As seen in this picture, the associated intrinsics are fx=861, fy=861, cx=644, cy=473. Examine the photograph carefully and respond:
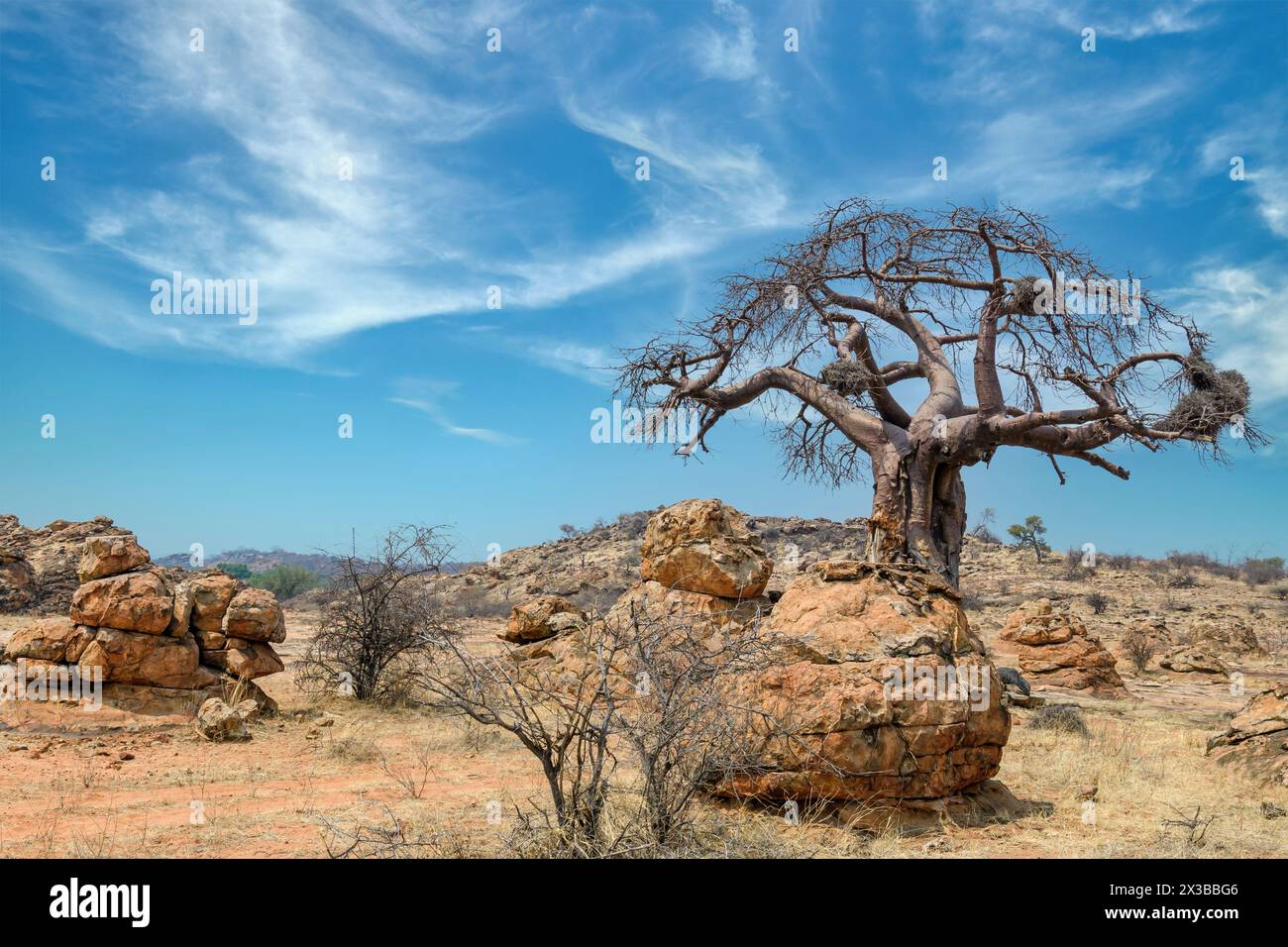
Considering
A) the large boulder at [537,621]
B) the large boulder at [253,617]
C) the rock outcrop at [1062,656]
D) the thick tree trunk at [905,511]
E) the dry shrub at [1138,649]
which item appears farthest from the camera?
the dry shrub at [1138,649]

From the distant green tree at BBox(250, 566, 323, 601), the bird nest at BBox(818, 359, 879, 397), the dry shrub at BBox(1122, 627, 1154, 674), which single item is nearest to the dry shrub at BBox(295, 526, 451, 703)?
the bird nest at BBox(818, 359, 879, 397)

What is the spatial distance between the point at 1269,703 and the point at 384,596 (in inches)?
424

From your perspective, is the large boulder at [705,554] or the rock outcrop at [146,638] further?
the large boulder at [705,554]

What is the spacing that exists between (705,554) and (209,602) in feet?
20.9

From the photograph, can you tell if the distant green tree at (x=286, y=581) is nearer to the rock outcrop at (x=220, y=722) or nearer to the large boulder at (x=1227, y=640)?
the rock outcrop at (x=220, y=722)

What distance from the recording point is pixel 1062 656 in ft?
47.2

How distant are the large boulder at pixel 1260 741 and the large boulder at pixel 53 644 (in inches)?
487

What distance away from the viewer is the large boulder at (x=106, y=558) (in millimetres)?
10641

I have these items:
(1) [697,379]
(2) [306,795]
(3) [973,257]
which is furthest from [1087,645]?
(2) [306,795]

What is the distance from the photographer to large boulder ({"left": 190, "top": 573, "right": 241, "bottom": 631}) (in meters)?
10.9

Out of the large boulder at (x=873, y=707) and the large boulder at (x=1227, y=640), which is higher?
the large boulder at (x=873, y=707)

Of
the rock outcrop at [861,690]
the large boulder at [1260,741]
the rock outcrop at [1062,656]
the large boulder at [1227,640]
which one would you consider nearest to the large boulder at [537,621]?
the rock outcrop at [861,690]

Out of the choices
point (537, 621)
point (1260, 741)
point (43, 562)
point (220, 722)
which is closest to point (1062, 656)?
point (1260, 741)

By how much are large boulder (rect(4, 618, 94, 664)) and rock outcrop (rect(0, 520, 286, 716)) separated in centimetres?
1
